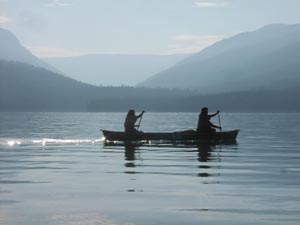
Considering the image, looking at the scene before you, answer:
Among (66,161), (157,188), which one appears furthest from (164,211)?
(66,161)

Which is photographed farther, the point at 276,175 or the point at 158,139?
the point at 158,139

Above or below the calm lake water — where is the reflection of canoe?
above

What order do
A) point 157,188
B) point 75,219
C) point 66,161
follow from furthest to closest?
point 66,161 → point 157,188 → point 75,219

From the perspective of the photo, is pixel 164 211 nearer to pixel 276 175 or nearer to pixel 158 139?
pixel 276 175

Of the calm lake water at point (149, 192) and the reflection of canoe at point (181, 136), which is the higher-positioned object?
the reflection of canoe at point (181, 136)

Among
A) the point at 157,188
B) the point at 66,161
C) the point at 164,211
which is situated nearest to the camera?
the point at 164,211

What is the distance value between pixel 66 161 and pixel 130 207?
1650cm

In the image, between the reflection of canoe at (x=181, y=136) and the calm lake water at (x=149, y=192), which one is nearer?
the calm lake water at (x=149, y=192)

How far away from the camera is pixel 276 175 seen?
25312 mm

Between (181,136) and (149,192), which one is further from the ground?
(181,136)

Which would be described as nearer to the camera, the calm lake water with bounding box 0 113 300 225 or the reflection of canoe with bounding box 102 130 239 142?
the calm lake water with bounding box 0 113 300 225

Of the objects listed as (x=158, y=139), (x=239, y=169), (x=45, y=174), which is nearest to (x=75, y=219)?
(x=45, y=174)

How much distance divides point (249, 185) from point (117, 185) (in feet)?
14.4

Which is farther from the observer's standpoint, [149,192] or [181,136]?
[181,136]
